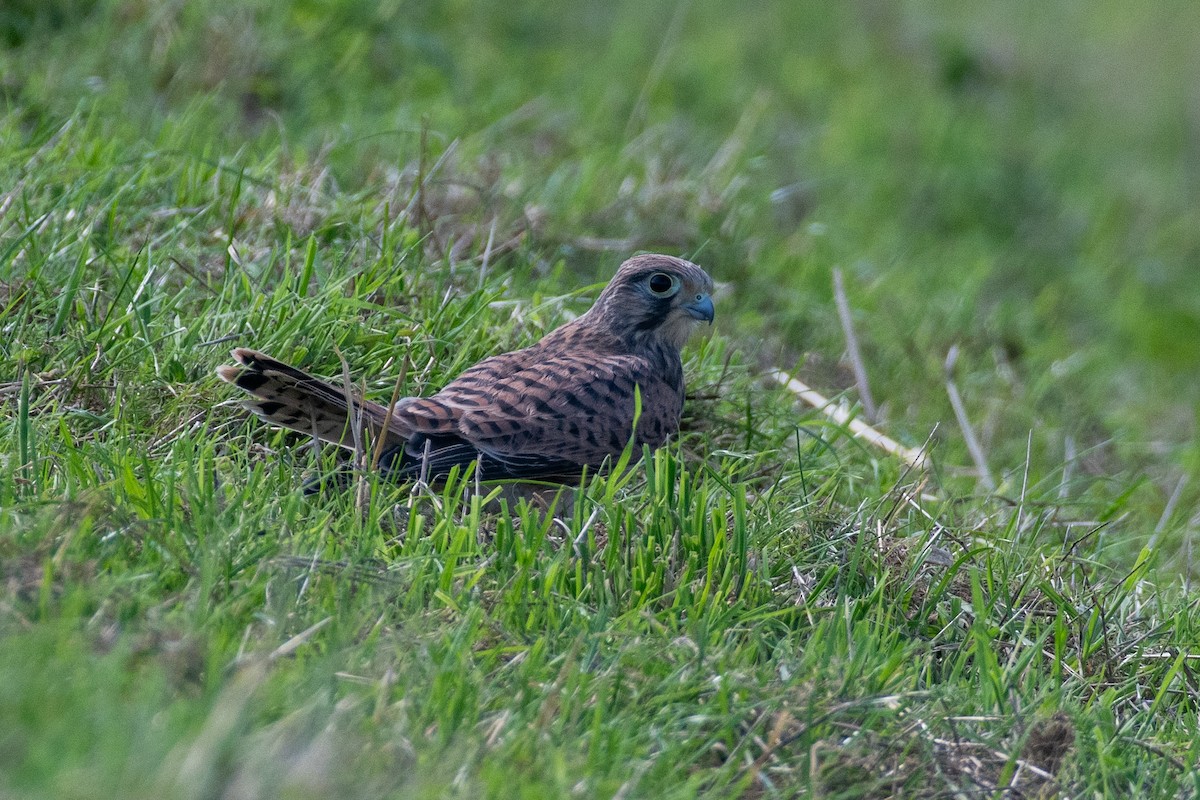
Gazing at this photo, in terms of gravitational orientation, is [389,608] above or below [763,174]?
above

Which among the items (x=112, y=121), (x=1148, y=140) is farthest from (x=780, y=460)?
(x=1148, y=140)

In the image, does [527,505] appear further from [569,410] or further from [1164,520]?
[1164,520]

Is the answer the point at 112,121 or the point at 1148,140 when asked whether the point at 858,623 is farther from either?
the point at 1148,140

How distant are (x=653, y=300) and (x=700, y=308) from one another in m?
0.16

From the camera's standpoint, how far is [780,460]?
4.47 m

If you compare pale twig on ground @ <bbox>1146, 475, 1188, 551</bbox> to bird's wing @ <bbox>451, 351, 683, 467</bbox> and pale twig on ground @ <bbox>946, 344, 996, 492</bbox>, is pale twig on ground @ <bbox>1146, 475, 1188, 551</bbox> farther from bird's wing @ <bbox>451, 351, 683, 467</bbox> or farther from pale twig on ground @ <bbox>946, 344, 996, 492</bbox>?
bird's wing @ <bbox>451, 351, 683, 467</bbox>

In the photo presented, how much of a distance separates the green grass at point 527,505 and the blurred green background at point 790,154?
0.03 meters

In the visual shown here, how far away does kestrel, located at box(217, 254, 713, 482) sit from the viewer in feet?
12.1

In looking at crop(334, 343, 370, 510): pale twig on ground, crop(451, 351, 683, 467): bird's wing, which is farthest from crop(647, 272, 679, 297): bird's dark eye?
crop(334, 343, 370, 510): pale twig on ground

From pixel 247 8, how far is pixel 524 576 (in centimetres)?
466

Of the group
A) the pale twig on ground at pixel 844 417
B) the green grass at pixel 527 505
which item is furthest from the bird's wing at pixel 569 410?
the pale twig on ground at pixel 844 417

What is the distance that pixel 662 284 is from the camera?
4523mm

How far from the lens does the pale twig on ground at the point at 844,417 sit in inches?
190

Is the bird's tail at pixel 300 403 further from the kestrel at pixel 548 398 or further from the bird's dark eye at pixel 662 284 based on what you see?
the bird's dark eye at pixel 662 284
